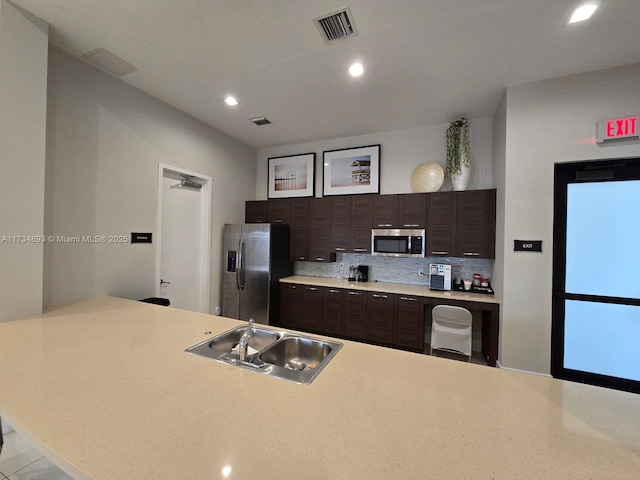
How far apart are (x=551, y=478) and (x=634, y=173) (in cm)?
310

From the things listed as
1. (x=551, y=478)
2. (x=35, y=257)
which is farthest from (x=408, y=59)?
(x=35, y=257)

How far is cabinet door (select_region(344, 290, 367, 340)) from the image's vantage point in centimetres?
339

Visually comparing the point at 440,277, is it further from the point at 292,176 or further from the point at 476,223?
the point at 292,176

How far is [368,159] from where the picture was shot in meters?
3.93

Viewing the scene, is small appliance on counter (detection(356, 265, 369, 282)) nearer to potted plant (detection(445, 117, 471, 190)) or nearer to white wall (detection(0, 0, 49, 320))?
potted plant (detection(445, 117, 471, 190))

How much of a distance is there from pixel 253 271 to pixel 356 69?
280 centimetres

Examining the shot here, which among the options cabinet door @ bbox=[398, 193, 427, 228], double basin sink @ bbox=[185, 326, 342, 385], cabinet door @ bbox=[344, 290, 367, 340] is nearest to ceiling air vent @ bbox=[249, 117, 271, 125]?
cabinet door @ bbox=[398, 193, 427, 228]

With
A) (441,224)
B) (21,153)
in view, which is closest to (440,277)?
(441,224)

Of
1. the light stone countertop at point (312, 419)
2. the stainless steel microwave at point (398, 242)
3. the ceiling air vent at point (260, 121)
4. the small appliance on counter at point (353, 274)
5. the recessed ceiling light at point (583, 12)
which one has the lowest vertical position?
the light stone countertop at point (312, 419)

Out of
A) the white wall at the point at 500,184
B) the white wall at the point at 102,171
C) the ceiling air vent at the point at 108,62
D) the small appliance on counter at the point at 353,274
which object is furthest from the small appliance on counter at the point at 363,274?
the ceiling air vent at the point at 108,62

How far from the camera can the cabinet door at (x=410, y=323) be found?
309cm

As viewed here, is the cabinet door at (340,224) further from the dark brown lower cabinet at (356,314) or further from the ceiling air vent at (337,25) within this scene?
the ceiling air vent at (337,25)

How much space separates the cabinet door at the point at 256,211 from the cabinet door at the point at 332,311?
5.42 feet

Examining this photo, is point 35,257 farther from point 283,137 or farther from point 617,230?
point 617,230
